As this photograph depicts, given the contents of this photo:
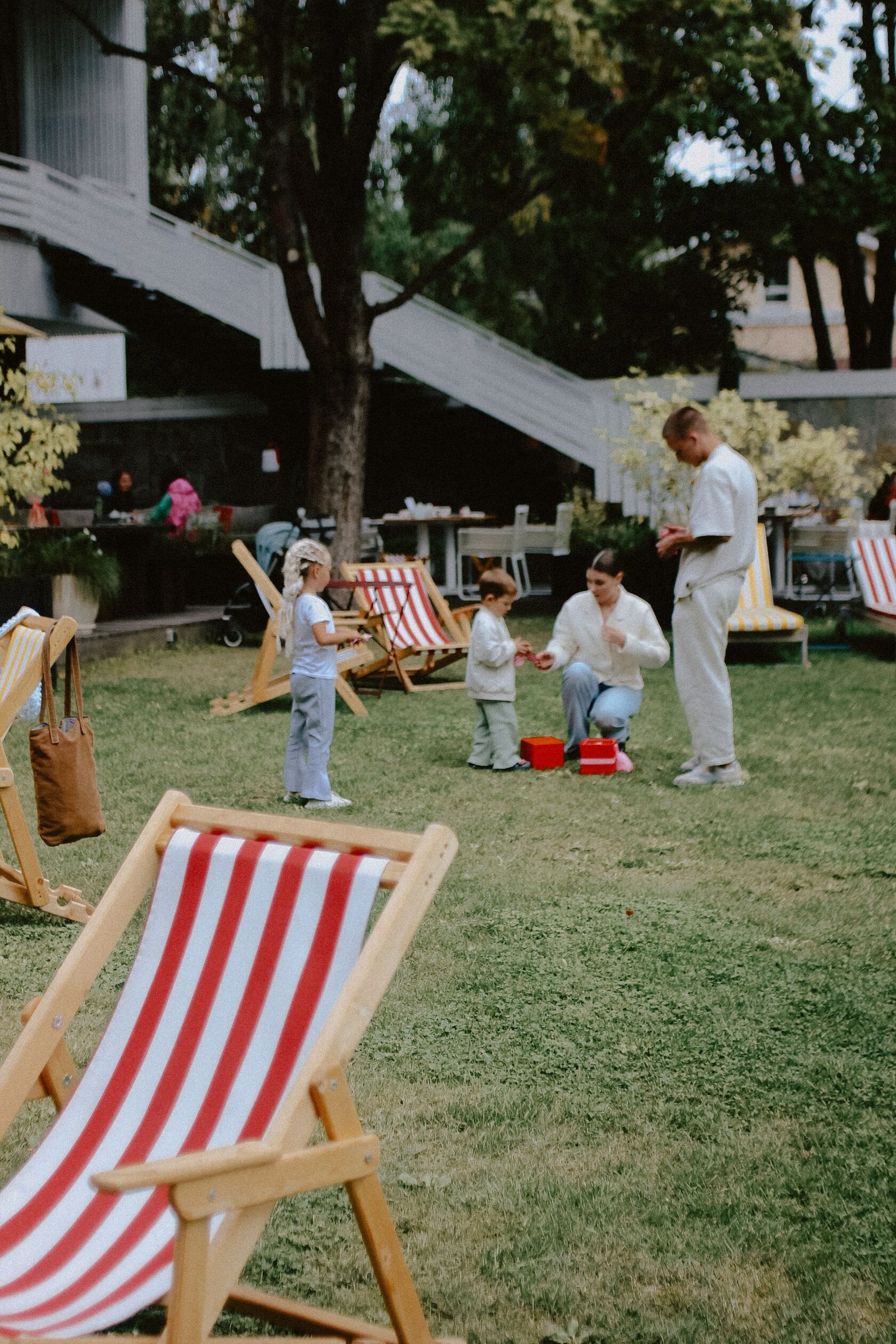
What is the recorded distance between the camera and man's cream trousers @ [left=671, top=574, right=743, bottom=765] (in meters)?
7.19

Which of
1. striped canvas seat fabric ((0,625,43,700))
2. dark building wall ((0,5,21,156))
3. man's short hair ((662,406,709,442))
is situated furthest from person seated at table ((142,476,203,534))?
striped canvas seat fabric ((0,625,43,700))

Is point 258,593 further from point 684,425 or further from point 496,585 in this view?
point 684,425

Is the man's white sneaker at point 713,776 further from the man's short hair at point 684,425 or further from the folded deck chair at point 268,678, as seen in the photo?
the folded deck chair at point 268,678

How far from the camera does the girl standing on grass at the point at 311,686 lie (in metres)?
6.96

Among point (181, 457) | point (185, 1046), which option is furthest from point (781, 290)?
point (185, 1046)

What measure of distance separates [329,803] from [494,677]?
139cm

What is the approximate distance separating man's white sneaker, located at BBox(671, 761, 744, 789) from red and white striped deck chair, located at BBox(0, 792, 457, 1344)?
4903 millimetres

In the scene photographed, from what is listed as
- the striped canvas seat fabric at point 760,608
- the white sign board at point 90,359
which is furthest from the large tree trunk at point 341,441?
the white sign board at point 90,359

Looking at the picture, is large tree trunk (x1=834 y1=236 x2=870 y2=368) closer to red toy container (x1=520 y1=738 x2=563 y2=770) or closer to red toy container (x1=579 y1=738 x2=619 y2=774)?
red toy container (x1=520 y1=738 x2=563 y2=770)

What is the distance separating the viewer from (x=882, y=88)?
18.6 metres

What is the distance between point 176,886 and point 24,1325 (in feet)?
2.71

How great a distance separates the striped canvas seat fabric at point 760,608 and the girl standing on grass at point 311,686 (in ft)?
16.8

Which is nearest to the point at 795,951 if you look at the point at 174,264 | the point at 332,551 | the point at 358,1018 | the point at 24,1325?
the point at 358,1018

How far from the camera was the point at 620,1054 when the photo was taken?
3.86 meters
